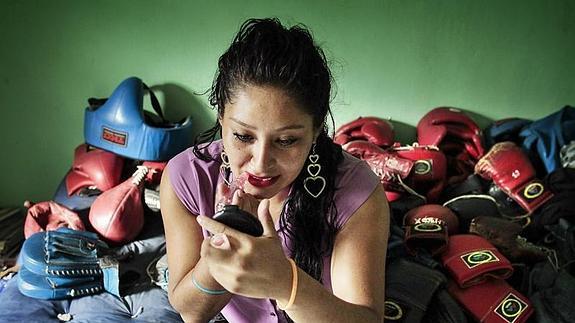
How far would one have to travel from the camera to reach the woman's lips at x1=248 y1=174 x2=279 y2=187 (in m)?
0.87

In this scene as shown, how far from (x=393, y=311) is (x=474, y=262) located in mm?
316

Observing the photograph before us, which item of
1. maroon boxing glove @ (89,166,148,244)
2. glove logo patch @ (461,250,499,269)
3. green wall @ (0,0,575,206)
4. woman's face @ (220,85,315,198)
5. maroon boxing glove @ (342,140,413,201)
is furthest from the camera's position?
green wall @ (0,0,575,206)

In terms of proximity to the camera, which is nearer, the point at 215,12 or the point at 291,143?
the point at 291,143

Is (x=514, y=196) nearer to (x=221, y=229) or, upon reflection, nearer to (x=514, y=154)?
(x=514, y=154)

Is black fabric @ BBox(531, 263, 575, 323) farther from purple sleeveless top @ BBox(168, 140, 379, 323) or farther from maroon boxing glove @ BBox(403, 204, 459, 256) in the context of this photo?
purple sleeveless top @ BBox(168, 140, 379, 323)

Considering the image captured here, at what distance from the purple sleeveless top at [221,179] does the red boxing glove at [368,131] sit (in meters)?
1.04

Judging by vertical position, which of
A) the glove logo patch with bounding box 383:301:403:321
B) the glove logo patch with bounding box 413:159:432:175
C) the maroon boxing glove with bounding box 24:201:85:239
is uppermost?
the glove logo patch with bounding box 413:159:432:175

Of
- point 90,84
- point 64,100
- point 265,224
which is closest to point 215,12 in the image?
point 90,84

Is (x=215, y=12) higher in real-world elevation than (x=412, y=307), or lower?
higher

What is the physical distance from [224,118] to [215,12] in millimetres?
1360

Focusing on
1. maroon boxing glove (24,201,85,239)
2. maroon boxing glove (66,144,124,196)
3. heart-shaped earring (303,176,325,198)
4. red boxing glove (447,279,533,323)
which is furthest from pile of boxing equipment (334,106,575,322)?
maroon boxing glove (24,201,85,239)

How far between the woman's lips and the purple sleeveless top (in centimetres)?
18

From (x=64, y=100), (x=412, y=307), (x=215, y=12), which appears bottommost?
(x=412, y=307)

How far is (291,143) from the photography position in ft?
2.72
